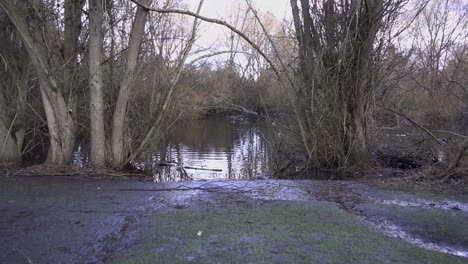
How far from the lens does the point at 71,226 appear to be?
4.91m

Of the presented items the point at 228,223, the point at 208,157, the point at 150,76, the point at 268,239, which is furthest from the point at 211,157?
the point at 268,239

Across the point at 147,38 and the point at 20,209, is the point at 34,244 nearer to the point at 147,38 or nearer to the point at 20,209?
the point at 20,209

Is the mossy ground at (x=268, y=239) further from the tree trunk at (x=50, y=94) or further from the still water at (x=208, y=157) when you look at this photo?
the still water at (x=208, y=157)

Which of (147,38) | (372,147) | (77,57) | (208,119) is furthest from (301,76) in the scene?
(208,119)

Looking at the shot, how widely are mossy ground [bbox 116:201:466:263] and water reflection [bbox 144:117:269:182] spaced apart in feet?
16.4

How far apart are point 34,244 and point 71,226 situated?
23.7 inches

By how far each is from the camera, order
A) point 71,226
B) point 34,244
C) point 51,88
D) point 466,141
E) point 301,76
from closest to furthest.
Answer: point 34,244, point 71,226, point 466,141, point 51,88, point 301,76

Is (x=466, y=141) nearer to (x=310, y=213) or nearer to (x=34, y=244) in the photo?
(x=310, y=213)

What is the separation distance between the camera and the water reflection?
11180 millimetres

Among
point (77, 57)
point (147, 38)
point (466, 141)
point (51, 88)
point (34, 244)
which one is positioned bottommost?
point (34, 244)

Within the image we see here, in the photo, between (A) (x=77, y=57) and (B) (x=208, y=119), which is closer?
(A) (x=77, y=57)

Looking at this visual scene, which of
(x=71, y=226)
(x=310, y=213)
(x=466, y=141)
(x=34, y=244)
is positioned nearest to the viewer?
(x=34, y=244)

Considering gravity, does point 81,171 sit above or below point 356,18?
below

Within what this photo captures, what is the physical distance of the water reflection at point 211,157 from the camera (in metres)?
11.2
